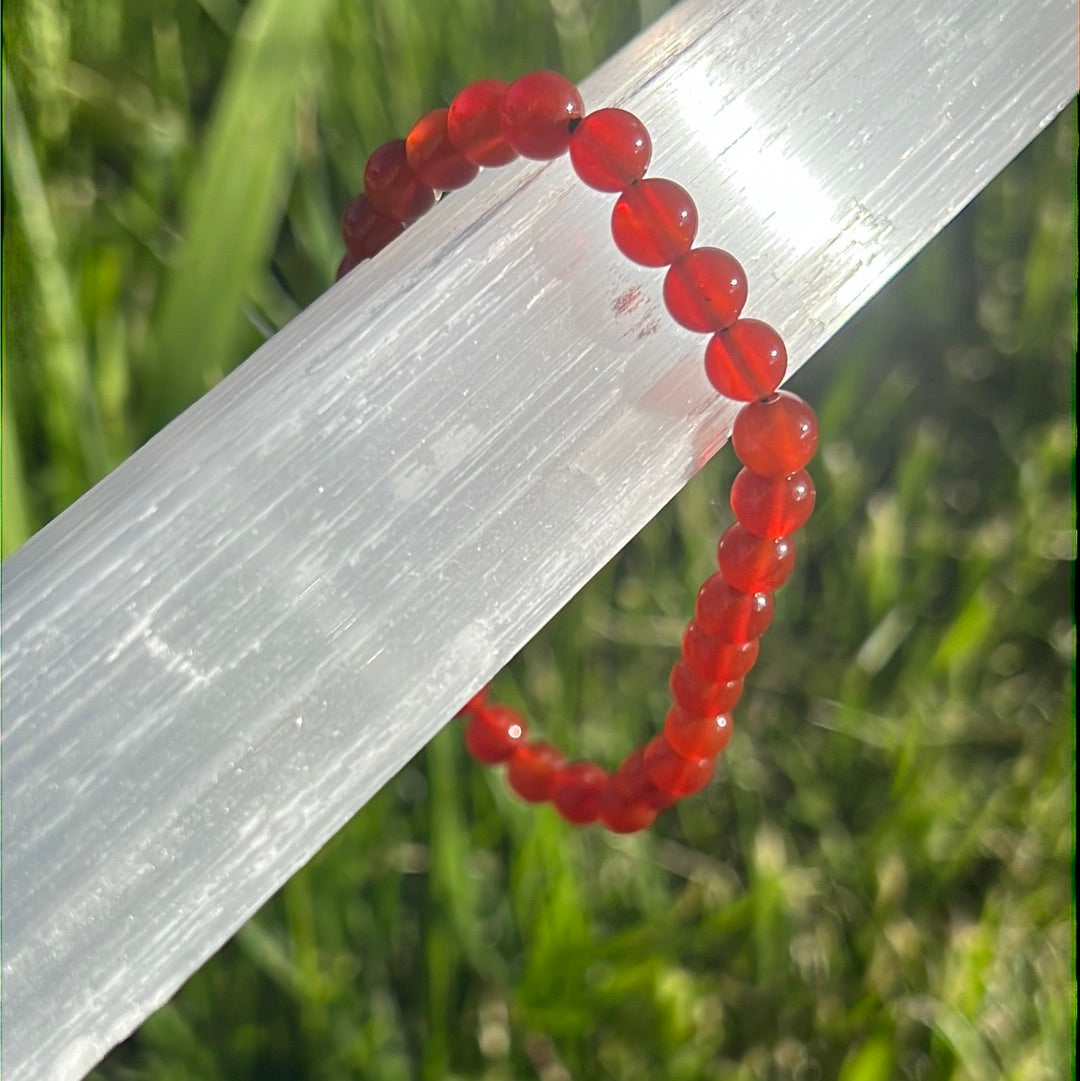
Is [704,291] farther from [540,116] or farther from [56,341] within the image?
[56,341]

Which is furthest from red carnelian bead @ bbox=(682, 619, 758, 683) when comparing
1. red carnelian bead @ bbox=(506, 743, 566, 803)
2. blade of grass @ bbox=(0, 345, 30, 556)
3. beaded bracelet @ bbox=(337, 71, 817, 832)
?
blade of grass @ bbox=(0, 345, 30, 556)

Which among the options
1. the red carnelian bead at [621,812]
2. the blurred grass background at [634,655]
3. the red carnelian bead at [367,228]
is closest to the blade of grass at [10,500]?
the blurred grass background at [634,655]

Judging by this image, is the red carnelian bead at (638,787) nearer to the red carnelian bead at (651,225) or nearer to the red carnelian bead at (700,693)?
the red carnelian bead at (700,693)

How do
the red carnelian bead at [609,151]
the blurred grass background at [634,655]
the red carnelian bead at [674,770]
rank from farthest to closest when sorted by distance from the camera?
1. the blurred grass background at [634,655]
2. the red carnelian bead at [674,770]
3. the red carnelian bead at [609,151]

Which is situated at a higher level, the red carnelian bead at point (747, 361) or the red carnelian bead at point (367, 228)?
the red carnelian bead at point (367, 228)

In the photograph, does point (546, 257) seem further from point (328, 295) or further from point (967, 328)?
point (967, 328)

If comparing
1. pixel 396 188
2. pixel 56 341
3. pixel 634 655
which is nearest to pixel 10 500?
pixel 56 341

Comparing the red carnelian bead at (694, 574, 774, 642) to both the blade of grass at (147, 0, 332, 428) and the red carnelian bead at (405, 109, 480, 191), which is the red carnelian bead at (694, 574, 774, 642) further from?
the blade of grass at (147, 0, 332, 428)
